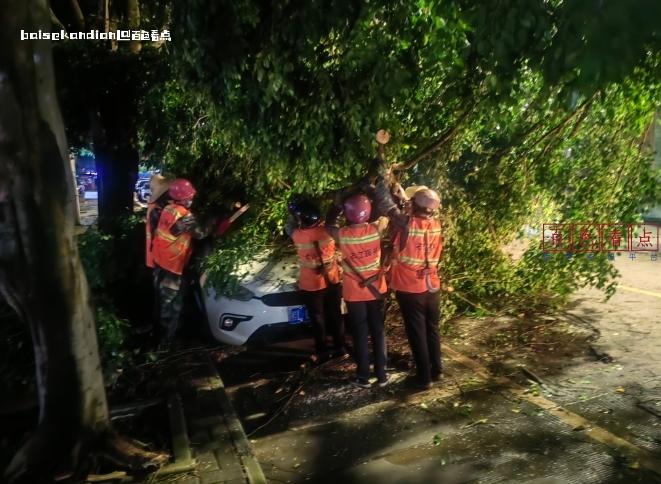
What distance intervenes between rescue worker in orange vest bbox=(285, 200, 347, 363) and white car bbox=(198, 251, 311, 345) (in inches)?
6.6

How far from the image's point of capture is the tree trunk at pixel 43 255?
2934 millimetres

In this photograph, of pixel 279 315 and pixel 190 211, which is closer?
pixel 279 315

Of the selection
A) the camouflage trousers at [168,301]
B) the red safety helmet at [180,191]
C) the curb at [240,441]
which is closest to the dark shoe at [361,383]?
the curb at [240,441]

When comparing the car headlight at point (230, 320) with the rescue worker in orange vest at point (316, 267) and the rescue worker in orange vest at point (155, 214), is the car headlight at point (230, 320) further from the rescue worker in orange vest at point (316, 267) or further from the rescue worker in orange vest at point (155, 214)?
the rescue worker in orange vest at point (155, 214)

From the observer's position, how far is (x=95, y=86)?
22.6ft

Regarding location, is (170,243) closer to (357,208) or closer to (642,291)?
(357,208)

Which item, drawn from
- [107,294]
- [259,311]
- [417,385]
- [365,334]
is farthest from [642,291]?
[107,294]

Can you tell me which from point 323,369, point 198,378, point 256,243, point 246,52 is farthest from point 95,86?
point 323,369

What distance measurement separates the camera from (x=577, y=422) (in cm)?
373

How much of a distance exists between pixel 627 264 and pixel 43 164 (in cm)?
902

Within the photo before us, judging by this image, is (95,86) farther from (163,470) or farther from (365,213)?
(163,470)

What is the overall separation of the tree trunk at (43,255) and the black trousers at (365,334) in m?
2.02

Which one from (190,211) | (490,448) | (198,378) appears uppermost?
(190,211)

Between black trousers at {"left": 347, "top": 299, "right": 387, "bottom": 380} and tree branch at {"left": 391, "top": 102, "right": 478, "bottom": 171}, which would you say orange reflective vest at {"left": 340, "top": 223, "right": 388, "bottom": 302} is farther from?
A: tree branch at {"left": 391, "top": 102, "right": 478, "bottom": 171}
